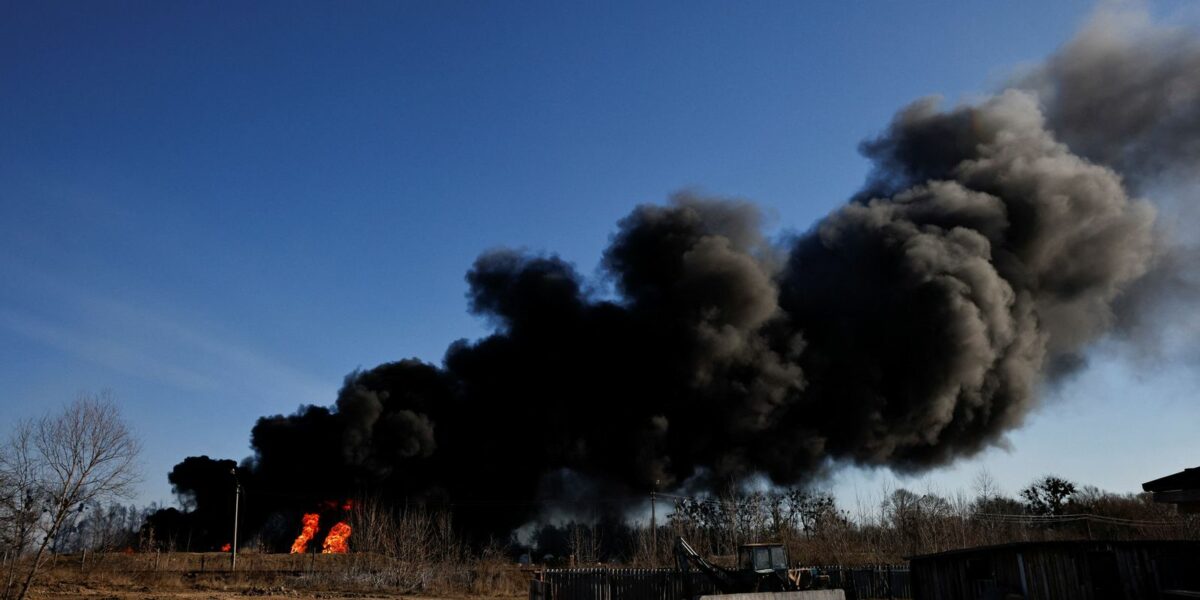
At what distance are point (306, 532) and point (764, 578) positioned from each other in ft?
130

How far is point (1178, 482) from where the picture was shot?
45.8ft

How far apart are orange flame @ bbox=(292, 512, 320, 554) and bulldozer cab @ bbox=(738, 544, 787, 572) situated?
127 feet

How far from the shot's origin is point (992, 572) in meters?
21.8

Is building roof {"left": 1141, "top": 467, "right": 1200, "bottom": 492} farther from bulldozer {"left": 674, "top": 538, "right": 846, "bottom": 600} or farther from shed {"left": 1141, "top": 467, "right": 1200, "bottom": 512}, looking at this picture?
bulldozer {"left": 674, "top": 538, "right": 846, "bottom": 600}

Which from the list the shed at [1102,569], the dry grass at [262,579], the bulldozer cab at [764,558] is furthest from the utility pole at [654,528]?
the shed at [1102,569]

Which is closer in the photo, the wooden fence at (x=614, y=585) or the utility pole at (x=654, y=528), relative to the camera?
the wooden fence at (x=614, y=585)

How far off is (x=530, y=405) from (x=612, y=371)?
6.53 meters

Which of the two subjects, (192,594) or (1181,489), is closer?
(1181,489)

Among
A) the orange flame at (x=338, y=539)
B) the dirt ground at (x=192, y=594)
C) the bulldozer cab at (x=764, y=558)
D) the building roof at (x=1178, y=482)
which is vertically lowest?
the dirt ground at (x=192, y=594)

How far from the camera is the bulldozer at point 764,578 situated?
1142 inches

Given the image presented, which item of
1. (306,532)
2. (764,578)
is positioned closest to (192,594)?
(306,532)

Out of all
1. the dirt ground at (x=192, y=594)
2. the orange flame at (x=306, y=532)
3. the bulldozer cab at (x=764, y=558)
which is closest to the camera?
the bulldozer cab at (x=764, y=558)

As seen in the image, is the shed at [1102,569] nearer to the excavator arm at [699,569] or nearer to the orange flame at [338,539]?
the excavator arm at [699,569]

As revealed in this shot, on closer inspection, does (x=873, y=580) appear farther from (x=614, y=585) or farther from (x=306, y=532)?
(x=306, y=532)
